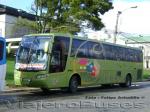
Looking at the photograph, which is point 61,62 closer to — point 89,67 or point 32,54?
point 32,54

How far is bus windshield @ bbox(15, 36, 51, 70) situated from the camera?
22.9 meters

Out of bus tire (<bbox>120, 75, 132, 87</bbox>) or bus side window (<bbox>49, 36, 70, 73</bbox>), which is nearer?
bus side window (<bbox>49, 36, 70, 73</bbox>)

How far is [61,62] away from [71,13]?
A: 67.0ft

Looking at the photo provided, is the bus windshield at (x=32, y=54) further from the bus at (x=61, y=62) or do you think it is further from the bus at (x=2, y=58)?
the bus at (x=2, y=58)

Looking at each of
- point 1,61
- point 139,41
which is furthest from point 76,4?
point 139,41

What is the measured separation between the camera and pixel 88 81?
27.0 meters

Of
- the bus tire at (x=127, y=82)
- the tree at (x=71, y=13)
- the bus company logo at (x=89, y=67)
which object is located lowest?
the bus tire at (x=127, y=82)

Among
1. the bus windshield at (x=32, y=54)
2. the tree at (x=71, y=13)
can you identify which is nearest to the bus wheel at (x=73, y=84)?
the bus windshield at (x=32, y=54)

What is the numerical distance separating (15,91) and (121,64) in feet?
32.6

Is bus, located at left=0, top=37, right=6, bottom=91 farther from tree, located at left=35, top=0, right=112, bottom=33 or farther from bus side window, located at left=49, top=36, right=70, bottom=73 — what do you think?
tree, located at left=35, top=0, right=112, bottom=33

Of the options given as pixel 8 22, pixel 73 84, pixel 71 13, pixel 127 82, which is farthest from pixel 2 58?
pixel 8 22

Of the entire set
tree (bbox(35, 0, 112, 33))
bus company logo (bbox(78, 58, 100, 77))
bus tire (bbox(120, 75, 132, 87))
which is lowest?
bus tire (bbox(120, 75, 132, 87))

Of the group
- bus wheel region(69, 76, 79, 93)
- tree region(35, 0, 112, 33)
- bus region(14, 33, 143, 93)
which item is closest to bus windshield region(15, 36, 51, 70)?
bus region(14, 33, 143, 93)

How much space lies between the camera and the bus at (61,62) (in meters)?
22.9
